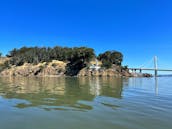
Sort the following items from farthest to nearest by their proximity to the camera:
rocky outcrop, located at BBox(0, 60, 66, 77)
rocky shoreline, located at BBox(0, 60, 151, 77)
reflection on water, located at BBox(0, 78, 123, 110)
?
rocky outcrop, located at BBox(0, 60, 66, 77) → rocky shoreline, located at BBox(0, 60, 151, 77) → reflection on water, located at BBox(0, 78, 123, 110)

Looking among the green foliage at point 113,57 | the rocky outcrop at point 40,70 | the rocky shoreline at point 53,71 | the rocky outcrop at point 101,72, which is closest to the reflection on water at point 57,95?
the rocky outcrop at point 101,72

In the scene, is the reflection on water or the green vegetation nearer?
the reflection on water

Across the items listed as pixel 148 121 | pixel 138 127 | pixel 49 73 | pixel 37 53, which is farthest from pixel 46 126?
pixel 37 53

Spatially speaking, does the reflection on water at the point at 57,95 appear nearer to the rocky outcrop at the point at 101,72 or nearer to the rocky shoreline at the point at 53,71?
the rocky outcrop at the point at 101,72

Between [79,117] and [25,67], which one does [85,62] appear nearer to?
[25,67]

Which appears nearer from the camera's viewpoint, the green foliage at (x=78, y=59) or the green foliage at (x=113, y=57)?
the green foliage at (x=78, y=59)

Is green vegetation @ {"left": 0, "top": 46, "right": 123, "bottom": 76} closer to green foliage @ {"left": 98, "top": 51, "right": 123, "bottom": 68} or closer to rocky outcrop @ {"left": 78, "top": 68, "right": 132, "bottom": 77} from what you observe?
green foliage @ {"left": 98, "top": 51, "right": 123, "bottom": 68}

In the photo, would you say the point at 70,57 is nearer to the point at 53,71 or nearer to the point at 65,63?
the point at 65,63

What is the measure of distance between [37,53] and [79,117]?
12044cm

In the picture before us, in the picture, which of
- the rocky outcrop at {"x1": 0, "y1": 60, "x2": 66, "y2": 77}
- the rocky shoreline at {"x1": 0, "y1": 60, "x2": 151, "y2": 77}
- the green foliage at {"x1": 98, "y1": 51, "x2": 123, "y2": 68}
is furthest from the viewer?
the green foliage at {"x1": 98, "y1": 51, "x2": 123, "y2": 68}

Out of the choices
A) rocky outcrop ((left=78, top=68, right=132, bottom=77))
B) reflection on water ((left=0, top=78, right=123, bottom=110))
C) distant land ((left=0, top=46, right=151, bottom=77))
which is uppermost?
distant land ((left=0, top=46, right=151, bottom=77))

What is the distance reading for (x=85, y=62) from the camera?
316ft

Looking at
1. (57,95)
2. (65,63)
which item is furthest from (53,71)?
(57,95)

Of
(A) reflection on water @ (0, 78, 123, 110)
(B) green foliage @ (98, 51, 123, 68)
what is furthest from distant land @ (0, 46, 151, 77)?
(A) reflection on water @ (0, 78, 123, 110)
